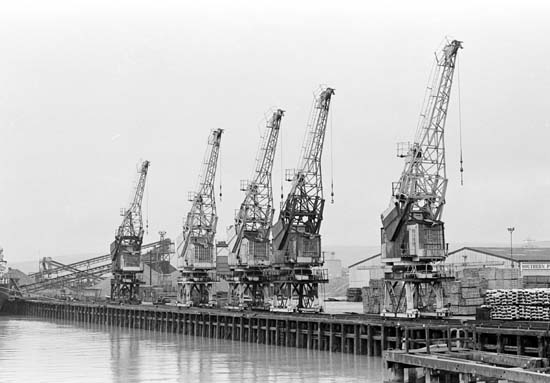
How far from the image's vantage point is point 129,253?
353 ft

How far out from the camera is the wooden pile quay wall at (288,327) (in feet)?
146

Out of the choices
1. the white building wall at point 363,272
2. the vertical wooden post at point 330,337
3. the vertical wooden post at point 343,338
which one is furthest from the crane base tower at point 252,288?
the white building wall at point 363,272

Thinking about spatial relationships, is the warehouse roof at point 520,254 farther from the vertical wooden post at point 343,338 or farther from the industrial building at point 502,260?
the vertical wooden post at point 343,338

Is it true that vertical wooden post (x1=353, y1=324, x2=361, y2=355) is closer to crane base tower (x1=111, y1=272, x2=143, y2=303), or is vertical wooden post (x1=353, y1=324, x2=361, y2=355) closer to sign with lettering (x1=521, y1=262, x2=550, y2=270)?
sign with lettering (x1=521, y1=262, x2=550, y2=270)

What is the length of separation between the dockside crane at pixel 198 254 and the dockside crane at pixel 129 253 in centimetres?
1669

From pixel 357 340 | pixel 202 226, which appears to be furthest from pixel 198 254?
pixel 357 340

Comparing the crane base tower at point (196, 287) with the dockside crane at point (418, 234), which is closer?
the dockside crane at point (418, 234)

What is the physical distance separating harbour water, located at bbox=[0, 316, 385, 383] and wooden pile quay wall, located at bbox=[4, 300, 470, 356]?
1004mm

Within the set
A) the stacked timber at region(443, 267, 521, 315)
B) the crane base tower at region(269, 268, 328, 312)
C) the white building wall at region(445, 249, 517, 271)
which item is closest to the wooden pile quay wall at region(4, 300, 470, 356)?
the crane base tower at region(269, 268, 328, 312)

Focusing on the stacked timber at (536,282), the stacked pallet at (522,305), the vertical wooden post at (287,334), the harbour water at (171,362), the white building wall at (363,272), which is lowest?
the harbour water at (171,362)

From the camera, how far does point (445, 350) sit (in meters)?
30.7

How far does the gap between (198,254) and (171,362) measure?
1583 inches

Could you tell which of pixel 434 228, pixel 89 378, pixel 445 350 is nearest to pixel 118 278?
pixel 434 228

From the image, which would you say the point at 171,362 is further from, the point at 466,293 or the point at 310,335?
the point at 466,293
